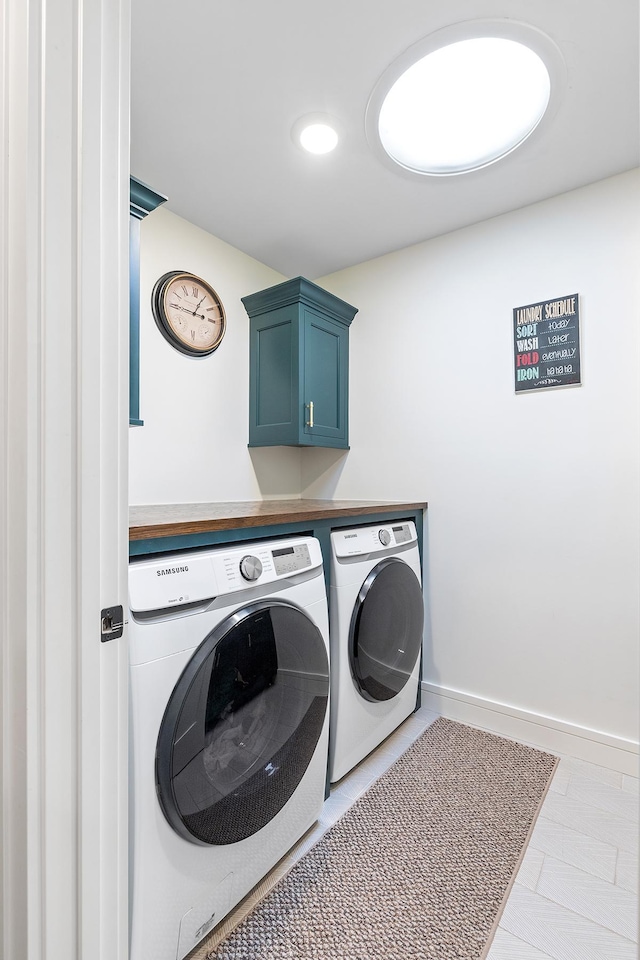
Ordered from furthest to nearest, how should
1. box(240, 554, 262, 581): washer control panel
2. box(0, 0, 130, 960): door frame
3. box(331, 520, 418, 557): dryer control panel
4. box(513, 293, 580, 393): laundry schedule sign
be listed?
box(513, 293, 580, 393): laundry schedule sign
box(331, 520, 418, 557): dryer control panel
box(240, 554, 262, 581): washer control panel
box(0, 0, 130, 960): door frame

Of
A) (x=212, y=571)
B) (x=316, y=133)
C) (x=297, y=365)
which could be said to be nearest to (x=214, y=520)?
(x=212, y=571)

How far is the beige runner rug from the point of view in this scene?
1.10m

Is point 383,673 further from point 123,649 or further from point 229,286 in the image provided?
point 229,286

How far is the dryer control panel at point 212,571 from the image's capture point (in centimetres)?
96

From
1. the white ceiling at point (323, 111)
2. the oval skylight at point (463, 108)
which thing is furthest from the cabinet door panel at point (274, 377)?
the oval skylight at point (463, 108)

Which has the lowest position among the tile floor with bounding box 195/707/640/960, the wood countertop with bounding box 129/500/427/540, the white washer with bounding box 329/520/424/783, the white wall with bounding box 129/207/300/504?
the tile floor with bounding box 195/707/640/960

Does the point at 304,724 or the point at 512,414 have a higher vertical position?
the point at 512,414

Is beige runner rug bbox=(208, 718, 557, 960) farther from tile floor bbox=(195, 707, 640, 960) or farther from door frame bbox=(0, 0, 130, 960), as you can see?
door frame bbox=(0, 0, 130, 960)

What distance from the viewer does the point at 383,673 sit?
179 cm

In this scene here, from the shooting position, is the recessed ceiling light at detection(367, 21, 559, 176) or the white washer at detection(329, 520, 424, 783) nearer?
the recessed ceiling light at detection(367, 21, 559, 176)

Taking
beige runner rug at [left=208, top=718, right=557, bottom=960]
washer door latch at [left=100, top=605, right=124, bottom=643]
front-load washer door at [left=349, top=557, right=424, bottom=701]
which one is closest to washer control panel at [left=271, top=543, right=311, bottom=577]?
front-load washer door at [left=349, top=557, right=424, bottom=701]

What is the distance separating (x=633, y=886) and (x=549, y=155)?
2.44m

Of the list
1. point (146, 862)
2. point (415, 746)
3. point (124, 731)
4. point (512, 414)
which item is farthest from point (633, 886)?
point (512, 414)

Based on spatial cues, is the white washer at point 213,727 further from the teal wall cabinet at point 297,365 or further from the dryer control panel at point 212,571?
the teal wall cabinet at point 297,365
